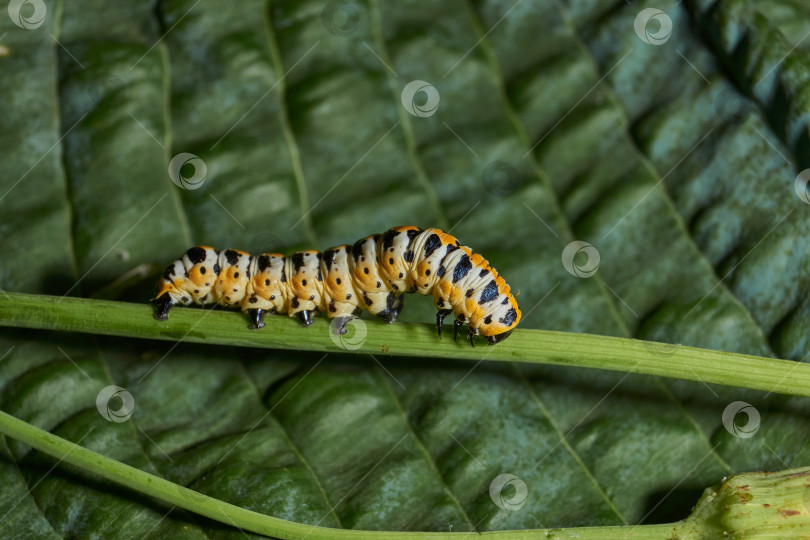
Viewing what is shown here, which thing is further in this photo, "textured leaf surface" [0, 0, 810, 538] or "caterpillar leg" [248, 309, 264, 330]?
"textured leaf surface" [0, 0, 810, 538]

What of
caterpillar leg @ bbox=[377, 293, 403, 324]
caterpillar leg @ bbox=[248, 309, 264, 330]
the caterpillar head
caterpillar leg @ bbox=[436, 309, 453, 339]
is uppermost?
the caterpillar head

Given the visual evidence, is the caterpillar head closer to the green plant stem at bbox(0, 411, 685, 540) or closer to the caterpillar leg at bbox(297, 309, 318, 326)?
the caterpillar leg at bbox(297, 309, 318, 326)

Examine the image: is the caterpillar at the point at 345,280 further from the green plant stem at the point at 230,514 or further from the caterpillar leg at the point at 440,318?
the green plant stem at the point at 230,514

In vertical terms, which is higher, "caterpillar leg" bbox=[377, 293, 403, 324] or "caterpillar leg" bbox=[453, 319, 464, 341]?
"caterpillar leg" bbox=[377, 293, 403, 324]

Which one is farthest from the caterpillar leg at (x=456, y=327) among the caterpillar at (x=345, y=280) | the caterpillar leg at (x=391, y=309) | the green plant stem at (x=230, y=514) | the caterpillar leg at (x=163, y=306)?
the caterpillar leg at (x=163, y=306)

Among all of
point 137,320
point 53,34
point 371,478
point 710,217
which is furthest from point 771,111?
point 53,34

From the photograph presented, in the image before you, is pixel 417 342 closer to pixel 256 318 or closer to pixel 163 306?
pixel 256 318

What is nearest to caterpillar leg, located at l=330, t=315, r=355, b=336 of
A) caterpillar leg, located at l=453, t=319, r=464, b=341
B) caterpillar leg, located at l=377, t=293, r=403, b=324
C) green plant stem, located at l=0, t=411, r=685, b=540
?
caterpillar leg, located at l=377, t=293, r=403, b=324
